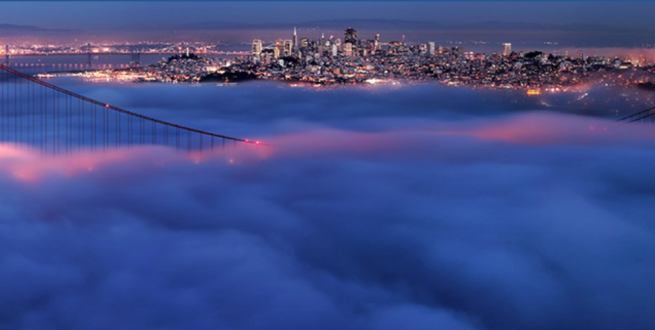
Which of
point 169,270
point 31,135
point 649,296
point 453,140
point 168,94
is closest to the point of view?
point 649,296

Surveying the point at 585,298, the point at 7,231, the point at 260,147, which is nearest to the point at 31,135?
the point at 260,147

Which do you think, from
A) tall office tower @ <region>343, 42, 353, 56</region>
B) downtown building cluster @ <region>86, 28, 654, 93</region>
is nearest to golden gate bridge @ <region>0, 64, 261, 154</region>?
downtown building cluster @ <region>86, 28, 654, 93</region>

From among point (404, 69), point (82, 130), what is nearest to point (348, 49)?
point (404, 69)

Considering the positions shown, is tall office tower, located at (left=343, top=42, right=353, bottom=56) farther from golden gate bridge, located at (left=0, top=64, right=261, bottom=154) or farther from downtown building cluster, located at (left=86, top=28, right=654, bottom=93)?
golden gate bridge, located at (left=0, top=64, right=261, bottom=154)

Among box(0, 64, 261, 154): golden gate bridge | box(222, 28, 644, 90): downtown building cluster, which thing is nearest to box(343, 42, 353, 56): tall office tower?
box(222, 28, 644, 90): downtown building cluster

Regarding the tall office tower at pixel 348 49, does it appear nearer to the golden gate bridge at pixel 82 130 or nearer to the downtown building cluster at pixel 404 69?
the downtown building cluster at pixel 404 69

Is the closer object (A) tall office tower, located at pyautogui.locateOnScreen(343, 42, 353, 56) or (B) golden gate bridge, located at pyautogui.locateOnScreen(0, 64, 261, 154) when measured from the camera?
(B) golden gate bridge, located at pyautogui.locateOnScreen(0, 64, 261, 154)

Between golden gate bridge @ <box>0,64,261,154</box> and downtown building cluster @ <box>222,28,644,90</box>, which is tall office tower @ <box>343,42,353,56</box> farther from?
golden gate bridge @ <box>0,64,261,154</box>

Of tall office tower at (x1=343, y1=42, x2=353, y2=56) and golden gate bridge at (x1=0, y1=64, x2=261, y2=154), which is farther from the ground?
tall office tower at (x1=343, y1=42, x2=353, y2=56)

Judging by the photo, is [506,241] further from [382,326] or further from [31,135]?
[31,135]
